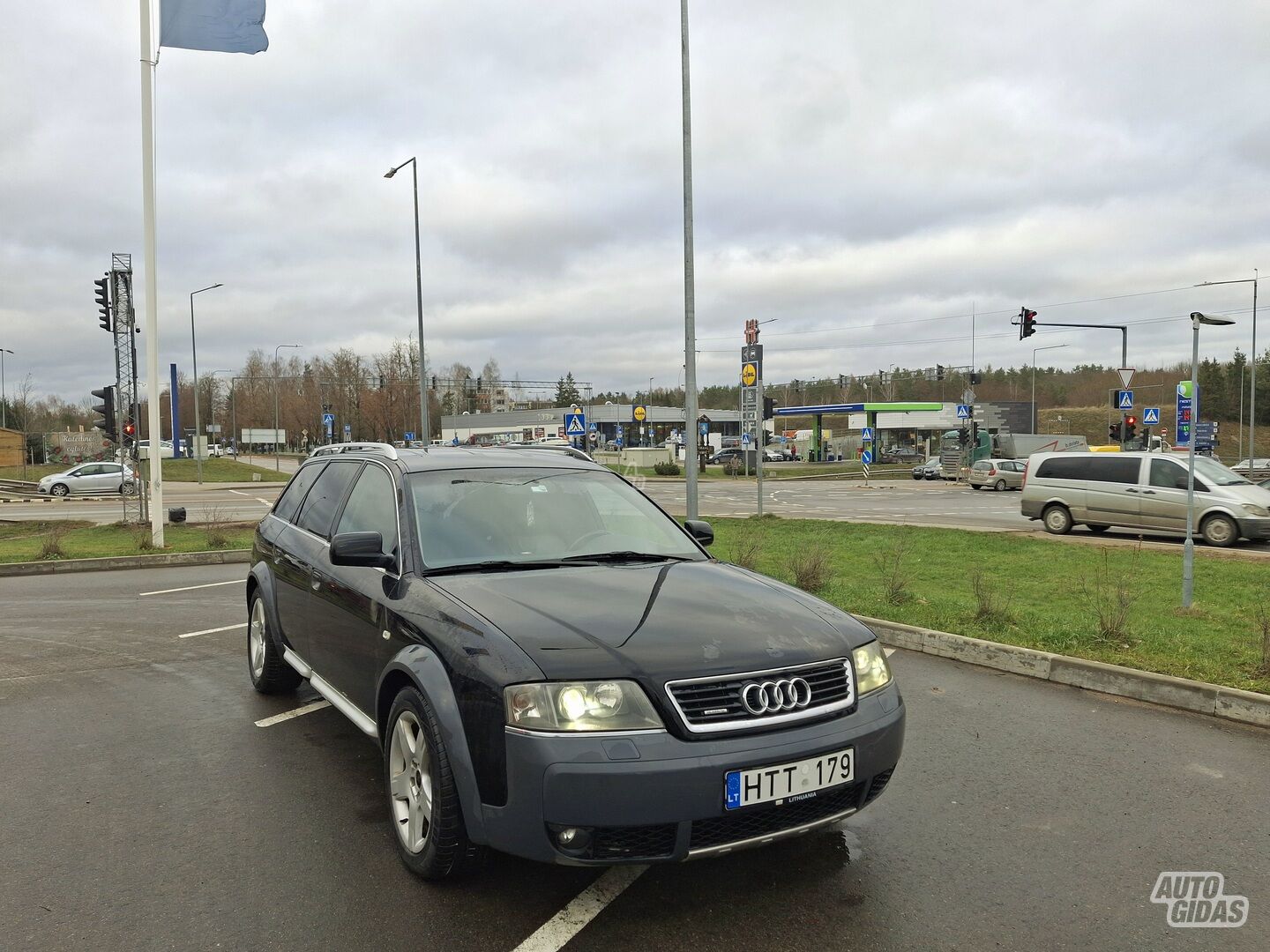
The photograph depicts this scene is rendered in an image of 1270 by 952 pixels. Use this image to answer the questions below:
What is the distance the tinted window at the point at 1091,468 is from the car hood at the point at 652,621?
16.1m

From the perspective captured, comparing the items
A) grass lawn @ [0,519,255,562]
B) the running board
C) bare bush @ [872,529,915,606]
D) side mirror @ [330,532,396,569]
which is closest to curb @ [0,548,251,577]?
grass lawn @ [0,519,255,562]

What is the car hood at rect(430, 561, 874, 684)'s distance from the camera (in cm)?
A: 304

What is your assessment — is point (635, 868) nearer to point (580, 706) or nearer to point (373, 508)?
point (580, 706)

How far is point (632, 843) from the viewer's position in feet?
9.48

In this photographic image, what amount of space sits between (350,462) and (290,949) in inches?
119

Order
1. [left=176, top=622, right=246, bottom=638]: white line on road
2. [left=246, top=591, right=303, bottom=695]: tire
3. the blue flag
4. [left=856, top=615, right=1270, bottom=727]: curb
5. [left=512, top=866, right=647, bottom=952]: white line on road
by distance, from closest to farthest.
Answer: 1. [left=512, top=866, right=647, bottom=952]: white line on road
2. [left=856, top=615, right=1270, bottom=727]: curb
3. [left=246, top=591, right=303, bottom=695]: tire
4. [left=176, top=622, right=246, bottom=638]: white line on road
5. the blue flag

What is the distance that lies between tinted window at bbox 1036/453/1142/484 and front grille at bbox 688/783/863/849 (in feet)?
54.9

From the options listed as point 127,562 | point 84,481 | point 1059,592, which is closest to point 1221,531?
point 1059,592

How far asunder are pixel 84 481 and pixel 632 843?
136 ft

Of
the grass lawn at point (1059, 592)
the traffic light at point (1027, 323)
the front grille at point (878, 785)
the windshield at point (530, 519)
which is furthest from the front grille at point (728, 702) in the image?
the traffic light at point (1027, 323)

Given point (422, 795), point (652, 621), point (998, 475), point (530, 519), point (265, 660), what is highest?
point (530, 519)

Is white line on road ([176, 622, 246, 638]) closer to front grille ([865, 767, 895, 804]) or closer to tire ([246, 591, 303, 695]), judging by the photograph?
tire ([246, 591, 303, 695])

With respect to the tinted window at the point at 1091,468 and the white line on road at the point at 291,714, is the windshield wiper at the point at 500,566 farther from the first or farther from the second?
the tinted window at the point at 1091,468

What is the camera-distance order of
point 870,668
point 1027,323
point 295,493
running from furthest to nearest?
point 1027,323 < point 295,493 < point 870,668
